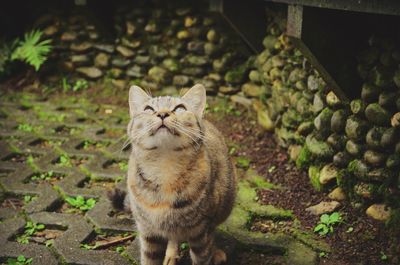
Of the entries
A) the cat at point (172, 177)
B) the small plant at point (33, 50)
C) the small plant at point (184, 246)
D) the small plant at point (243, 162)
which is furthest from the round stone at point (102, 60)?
the small plant at point (184, 246)

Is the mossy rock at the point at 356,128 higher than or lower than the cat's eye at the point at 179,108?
lower

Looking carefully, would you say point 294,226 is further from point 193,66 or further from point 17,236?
point 193,66

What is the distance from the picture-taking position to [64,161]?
4.97m

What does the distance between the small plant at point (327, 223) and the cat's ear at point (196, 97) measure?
1375mm

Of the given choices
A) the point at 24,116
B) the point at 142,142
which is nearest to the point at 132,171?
the point at 142,142

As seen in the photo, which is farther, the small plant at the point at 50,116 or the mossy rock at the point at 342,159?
the small plant at the point at 50,116

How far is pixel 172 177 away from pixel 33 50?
4.78 meters

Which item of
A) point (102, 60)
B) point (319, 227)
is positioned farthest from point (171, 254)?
point (102, 60)

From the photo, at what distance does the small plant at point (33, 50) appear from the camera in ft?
22.2

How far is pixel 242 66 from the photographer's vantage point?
594 cm

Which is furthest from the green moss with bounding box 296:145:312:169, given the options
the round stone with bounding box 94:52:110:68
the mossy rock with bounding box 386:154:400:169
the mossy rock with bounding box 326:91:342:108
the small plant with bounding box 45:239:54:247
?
the round stone with bounding box 94:52:110:68

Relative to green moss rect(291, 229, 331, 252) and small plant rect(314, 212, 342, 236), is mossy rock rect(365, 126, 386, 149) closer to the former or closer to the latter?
small plant rect(314, 212, 342, 236)

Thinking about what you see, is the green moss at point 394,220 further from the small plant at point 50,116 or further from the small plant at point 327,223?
the small plant at point 50,116

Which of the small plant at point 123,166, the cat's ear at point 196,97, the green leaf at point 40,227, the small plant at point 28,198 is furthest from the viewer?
the small plant at point 123,166
